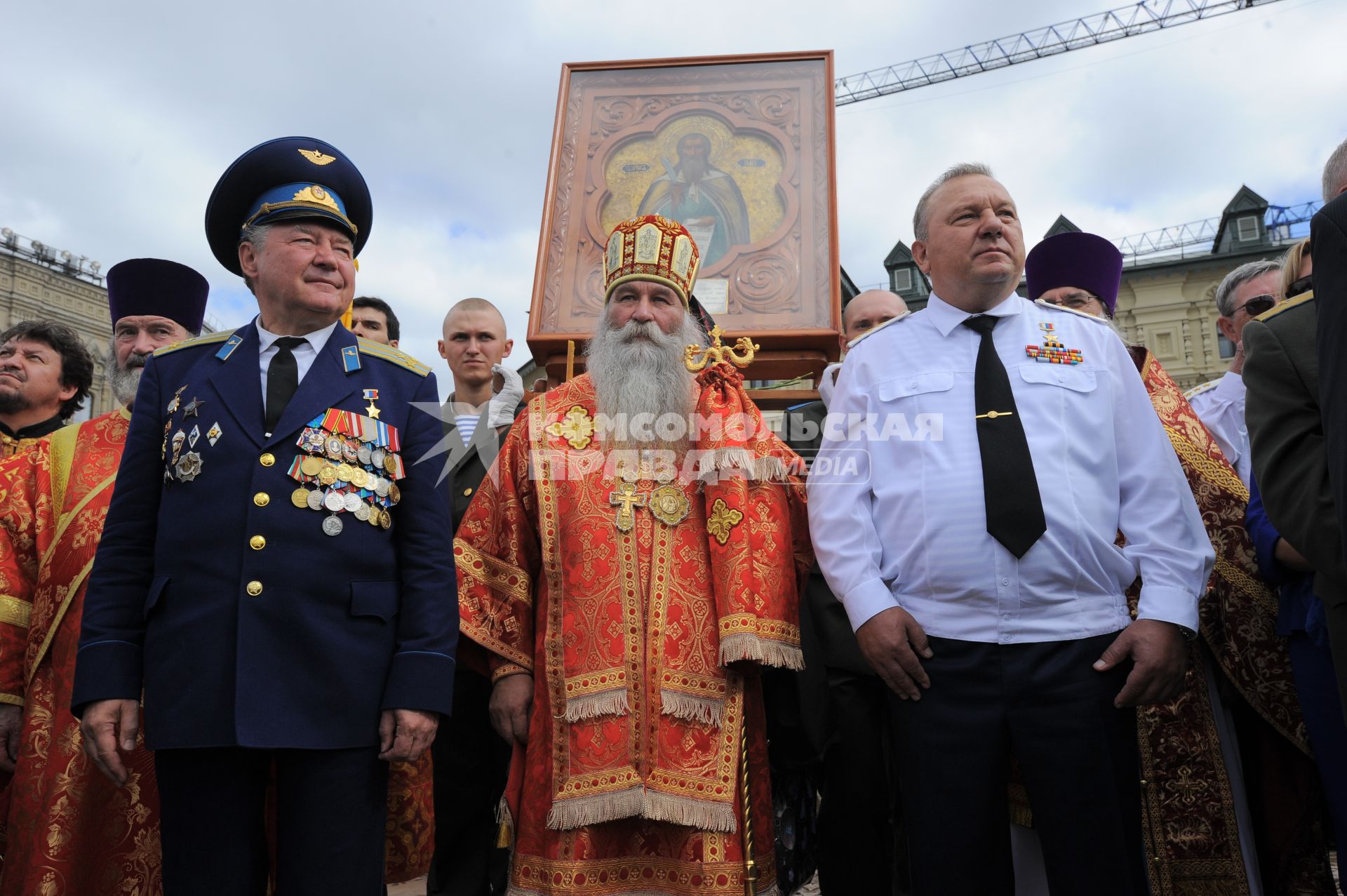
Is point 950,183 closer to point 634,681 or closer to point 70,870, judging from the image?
point 634,681

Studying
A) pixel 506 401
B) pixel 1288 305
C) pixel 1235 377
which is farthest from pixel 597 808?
pixel 1235 377

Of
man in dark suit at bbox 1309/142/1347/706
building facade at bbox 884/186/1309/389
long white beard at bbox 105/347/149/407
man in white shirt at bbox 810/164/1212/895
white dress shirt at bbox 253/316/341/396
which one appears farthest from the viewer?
building facade at bbox 884/186/1309/389

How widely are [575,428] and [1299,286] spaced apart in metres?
2.11

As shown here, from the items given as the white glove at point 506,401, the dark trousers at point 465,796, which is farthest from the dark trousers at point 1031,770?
the white glove at point 506,401

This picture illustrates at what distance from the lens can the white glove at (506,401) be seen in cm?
414

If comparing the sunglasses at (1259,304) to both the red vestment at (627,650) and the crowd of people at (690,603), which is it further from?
the red vestment at (627,650)

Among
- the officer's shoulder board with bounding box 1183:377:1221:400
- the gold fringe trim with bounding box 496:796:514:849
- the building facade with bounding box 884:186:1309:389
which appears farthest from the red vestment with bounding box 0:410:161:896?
the building facade with bounding box 884:186:1309:389

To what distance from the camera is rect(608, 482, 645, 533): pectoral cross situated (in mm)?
2746

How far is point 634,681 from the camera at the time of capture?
8.52 feet

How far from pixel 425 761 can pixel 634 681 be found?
1.96ft

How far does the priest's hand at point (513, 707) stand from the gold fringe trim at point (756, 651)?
0.61 metres

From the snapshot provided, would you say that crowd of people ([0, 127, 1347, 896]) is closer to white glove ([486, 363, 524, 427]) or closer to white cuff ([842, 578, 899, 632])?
white cuff ([842, 578, 899, 632])

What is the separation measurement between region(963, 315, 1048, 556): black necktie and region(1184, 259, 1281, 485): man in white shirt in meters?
1.17

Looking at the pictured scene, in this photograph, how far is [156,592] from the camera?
203 cm
